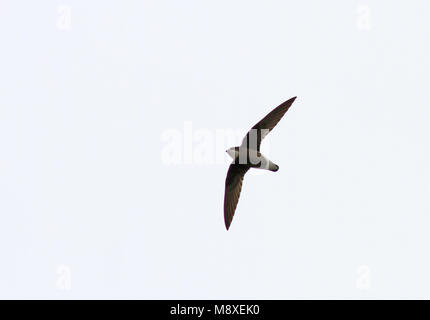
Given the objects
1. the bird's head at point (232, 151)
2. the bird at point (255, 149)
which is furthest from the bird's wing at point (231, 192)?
the bird's head at point (232, 151)

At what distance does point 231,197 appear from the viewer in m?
12.6

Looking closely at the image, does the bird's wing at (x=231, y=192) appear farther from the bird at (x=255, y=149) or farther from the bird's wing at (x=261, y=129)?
the bird's wing at (x=261, y=129)

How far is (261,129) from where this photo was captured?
1198 cm

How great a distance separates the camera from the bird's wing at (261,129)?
1195 cm

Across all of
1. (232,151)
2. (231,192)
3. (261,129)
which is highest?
(261,129)

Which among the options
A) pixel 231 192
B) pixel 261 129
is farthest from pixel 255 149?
pixel 231 192

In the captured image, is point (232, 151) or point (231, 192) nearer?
point (232, 151)

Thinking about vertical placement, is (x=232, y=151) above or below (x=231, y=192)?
above

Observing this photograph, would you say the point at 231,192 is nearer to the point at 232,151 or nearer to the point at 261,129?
the point at 232,151

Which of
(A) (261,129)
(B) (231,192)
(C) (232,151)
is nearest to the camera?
(A) (261,129)

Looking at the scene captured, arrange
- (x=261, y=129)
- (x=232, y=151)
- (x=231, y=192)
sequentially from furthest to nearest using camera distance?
(x=231, y=192), (x=232, y=151), (x=261, y=129)
